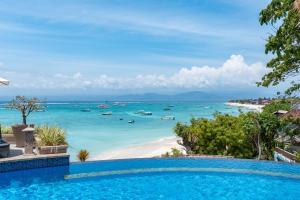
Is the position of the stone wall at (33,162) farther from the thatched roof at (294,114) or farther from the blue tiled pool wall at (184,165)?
the thatched roof at (294,114)

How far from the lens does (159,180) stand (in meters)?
11.8

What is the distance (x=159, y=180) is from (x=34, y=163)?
3969 mm

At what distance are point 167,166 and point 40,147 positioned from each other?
4328 mm

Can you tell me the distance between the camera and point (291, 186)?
10.8 metres

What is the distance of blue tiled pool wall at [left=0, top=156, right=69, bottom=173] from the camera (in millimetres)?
11398

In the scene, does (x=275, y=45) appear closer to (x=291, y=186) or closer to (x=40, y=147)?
(x=291, y=186)

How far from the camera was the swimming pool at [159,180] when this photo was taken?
1016cm

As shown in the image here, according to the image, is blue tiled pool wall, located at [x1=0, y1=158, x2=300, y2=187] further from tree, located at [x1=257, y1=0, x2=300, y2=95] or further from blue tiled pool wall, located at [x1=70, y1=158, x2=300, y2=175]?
tree, located at [x1=257, y1=0, x2=300, y2=95]

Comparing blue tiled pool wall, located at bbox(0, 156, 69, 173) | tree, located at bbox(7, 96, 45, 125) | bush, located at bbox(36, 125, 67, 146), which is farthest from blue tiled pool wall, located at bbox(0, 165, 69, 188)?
tree, located at bbox(7, 96, 45, 125)

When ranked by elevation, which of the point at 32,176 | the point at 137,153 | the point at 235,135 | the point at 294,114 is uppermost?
the point at 294,114

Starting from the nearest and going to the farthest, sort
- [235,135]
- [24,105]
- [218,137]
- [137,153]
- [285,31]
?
[285,31] < [235,135] < [218,137] < [24,105] < [137,153]

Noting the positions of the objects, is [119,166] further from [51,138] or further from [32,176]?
[32,176]

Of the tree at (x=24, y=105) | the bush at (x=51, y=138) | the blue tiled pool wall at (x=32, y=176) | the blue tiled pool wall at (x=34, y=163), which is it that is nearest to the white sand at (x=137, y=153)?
the tree at (x=24, y=105)

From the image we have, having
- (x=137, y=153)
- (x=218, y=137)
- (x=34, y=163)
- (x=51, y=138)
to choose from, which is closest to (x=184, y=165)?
(x=218, y=137)
